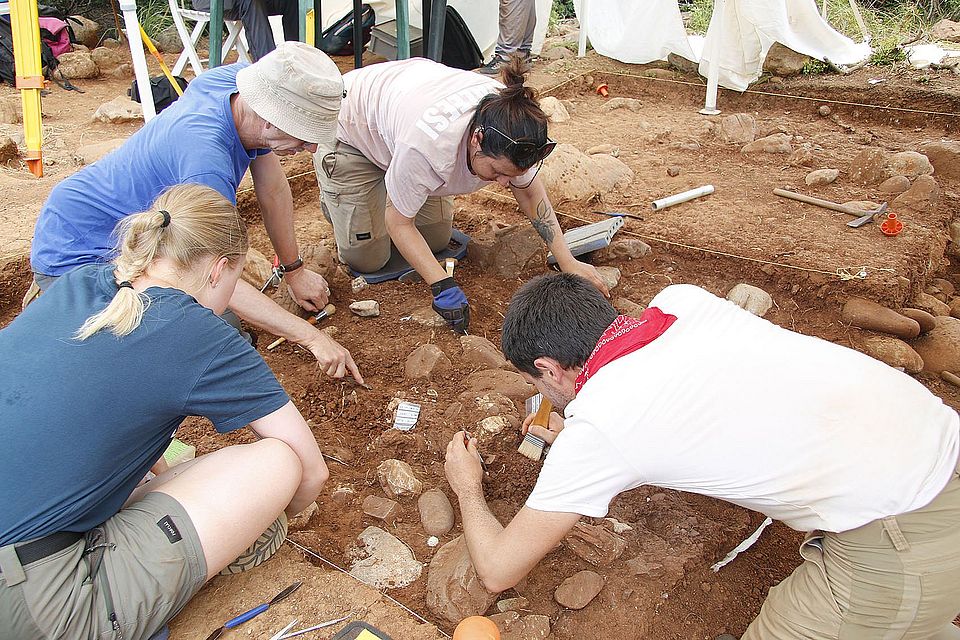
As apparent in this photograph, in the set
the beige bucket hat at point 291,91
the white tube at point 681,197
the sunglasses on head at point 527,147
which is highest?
the beige bucket hat at point 291,91

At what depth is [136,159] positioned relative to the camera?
2.38 meters

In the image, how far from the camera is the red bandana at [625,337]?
5.24ft

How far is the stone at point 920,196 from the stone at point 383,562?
396 centimetres

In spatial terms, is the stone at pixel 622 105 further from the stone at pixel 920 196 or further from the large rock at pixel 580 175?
the stone at pixel 920 196

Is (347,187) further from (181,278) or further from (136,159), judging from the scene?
(181,278)

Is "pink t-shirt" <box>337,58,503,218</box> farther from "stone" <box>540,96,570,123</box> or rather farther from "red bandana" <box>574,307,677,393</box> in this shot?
"stone" <box>540,96,570,123</box>

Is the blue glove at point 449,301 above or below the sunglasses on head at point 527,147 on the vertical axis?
below

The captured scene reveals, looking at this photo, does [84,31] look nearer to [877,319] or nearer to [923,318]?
[877,319]

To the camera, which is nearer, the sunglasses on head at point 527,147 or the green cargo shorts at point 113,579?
the green cargo shorts at point 113,579

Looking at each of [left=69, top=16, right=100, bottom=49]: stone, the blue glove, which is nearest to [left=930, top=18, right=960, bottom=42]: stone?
the blue glove

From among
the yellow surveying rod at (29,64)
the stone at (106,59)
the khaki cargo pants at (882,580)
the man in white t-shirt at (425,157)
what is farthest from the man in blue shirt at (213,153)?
the stone at (106,59)

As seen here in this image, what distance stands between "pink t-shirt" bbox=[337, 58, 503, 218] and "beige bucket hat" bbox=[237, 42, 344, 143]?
531mm

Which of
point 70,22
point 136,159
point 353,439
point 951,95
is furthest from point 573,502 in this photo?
point 70,22

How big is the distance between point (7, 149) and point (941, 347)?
639 centimetres
